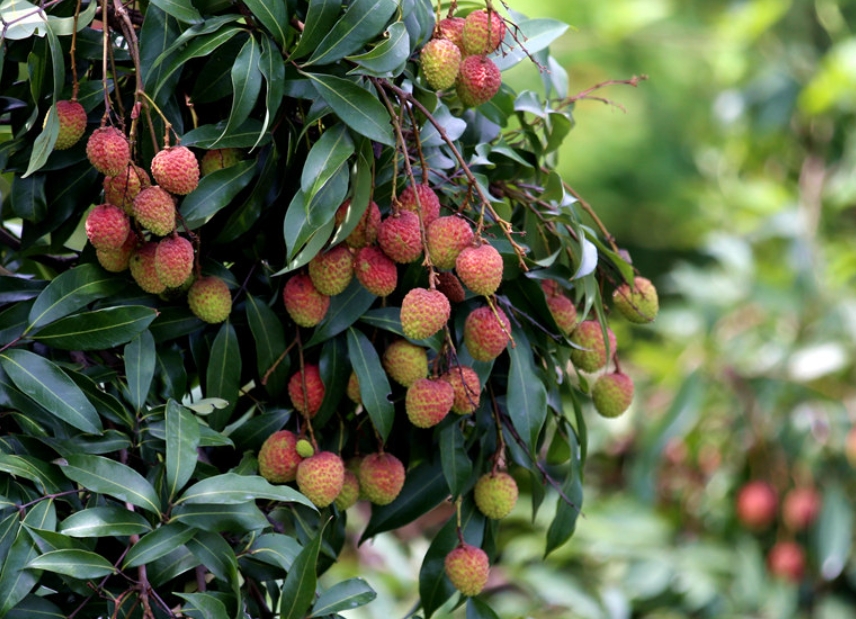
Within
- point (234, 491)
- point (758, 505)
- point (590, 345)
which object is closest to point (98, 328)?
point (234, 491)

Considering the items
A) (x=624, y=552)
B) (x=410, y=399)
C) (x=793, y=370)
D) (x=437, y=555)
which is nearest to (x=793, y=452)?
(x=793, y=370)

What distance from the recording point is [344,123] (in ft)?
Answer: 1.99

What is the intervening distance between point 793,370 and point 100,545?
Result: 1.52 metres

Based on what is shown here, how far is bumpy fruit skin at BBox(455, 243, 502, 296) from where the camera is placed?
23.1 inches

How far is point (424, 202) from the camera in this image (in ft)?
2.04

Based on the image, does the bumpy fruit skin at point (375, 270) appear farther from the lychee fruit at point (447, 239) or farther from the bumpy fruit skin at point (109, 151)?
the bumpy fruit skin at point (109, 151)

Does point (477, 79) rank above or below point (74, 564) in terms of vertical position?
above

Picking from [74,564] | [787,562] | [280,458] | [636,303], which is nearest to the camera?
[74,564]

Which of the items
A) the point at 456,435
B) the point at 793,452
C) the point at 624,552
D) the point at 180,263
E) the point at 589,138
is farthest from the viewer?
the point at 589,138

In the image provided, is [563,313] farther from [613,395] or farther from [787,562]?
[787,562]

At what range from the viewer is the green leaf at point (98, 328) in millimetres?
613

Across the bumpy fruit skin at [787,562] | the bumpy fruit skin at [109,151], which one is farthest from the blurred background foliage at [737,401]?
the bumpy fruit skin at [109,151]

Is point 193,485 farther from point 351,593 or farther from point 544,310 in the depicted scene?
point 544,310

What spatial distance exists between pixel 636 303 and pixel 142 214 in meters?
0.38
